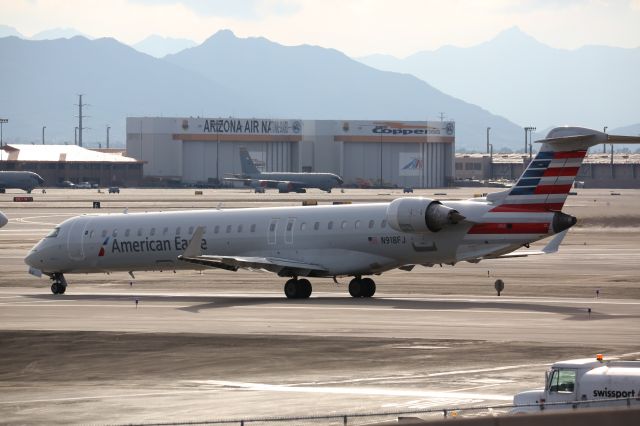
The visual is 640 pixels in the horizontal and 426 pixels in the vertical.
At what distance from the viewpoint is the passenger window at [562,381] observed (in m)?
21.1

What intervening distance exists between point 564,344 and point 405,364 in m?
4.76

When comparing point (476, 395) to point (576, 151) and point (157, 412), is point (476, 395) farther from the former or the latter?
point (576, 151)

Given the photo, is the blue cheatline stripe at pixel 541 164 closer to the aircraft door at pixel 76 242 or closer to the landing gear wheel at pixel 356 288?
the landing gear wheel at pixel 356 288

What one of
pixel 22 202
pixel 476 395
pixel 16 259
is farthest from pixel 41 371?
pixel 22 202

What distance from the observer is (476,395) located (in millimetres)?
24812

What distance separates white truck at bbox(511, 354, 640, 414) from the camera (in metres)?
19.9

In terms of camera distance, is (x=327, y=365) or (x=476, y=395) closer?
(x=476, y=395)

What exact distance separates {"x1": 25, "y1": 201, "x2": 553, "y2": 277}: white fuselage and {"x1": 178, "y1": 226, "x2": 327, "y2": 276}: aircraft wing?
0.46 metres

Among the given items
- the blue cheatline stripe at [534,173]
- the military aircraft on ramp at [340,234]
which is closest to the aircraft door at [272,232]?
the military aircraft on ramp at [340,234]

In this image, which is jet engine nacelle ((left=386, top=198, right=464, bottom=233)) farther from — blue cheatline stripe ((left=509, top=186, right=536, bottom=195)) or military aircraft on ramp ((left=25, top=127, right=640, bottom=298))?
blue cheatline stripe ((left=509, top=186, right=536, bottom=195))

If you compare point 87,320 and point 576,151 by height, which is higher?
point 576,151

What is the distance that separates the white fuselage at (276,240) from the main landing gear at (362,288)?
2.41 feet

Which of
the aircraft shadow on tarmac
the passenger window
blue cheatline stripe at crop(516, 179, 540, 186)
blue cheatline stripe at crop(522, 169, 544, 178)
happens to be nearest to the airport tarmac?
the aircraft shadow on tarmac

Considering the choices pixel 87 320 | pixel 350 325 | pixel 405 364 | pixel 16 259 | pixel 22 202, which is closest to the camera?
pixel 405 364
